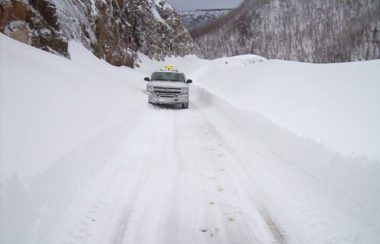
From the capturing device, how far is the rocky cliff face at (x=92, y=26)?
47.4 ft

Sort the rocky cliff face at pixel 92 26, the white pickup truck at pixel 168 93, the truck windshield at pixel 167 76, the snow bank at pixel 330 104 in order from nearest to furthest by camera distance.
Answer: the snow bank at pixel 330 104 < the rocky cliff face at pixel 92 26 < the white pickup truck at pixel 168 93 < the truck windshield at pixel 167 76

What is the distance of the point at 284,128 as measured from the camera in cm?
748

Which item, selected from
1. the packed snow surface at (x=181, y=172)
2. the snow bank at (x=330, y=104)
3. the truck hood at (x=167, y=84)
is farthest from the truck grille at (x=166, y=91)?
the packed snow surface at (x=181, y=172)

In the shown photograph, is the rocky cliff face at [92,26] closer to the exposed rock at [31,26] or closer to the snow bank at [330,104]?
the exposed rock at [31,26]

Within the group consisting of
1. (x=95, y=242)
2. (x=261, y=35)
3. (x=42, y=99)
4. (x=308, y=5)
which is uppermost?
(x=308, y=5)

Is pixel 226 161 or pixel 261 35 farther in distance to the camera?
pixel 261 35

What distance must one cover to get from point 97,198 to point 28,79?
4.14 metres

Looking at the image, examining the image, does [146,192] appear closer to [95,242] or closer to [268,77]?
[95,242]

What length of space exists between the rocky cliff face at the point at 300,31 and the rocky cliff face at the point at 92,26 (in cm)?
5686

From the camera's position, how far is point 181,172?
600 cm

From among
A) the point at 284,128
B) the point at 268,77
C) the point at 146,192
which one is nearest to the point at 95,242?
the point at 146,192

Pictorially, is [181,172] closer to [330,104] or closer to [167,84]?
[330,104]

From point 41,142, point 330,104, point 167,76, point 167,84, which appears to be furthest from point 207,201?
point 167,76

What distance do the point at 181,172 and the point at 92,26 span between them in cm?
2253
